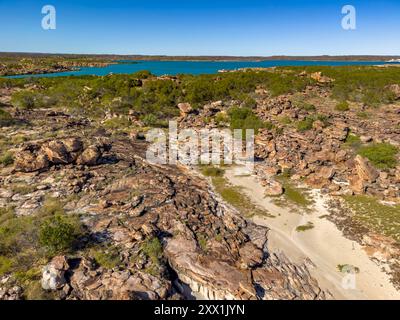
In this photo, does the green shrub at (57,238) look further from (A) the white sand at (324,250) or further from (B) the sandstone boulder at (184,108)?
(B) the sandstone boulder at (184,108)

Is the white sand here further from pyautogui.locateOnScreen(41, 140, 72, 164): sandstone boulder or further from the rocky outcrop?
pyautogui.locateOnScreen(41, 140, 72, 164): sandstone boulder

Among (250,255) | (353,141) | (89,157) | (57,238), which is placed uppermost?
(353,141)

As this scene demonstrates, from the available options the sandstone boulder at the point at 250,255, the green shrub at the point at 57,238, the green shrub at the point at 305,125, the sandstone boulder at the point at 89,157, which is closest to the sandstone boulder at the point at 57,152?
the sandstone boulder at the point at 89,157

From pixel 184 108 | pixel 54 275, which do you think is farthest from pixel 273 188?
pixel 184 108

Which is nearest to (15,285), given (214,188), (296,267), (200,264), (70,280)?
(70,280)

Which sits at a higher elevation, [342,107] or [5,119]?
[342,107]

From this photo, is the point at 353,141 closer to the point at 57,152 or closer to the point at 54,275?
the point at 57,152
